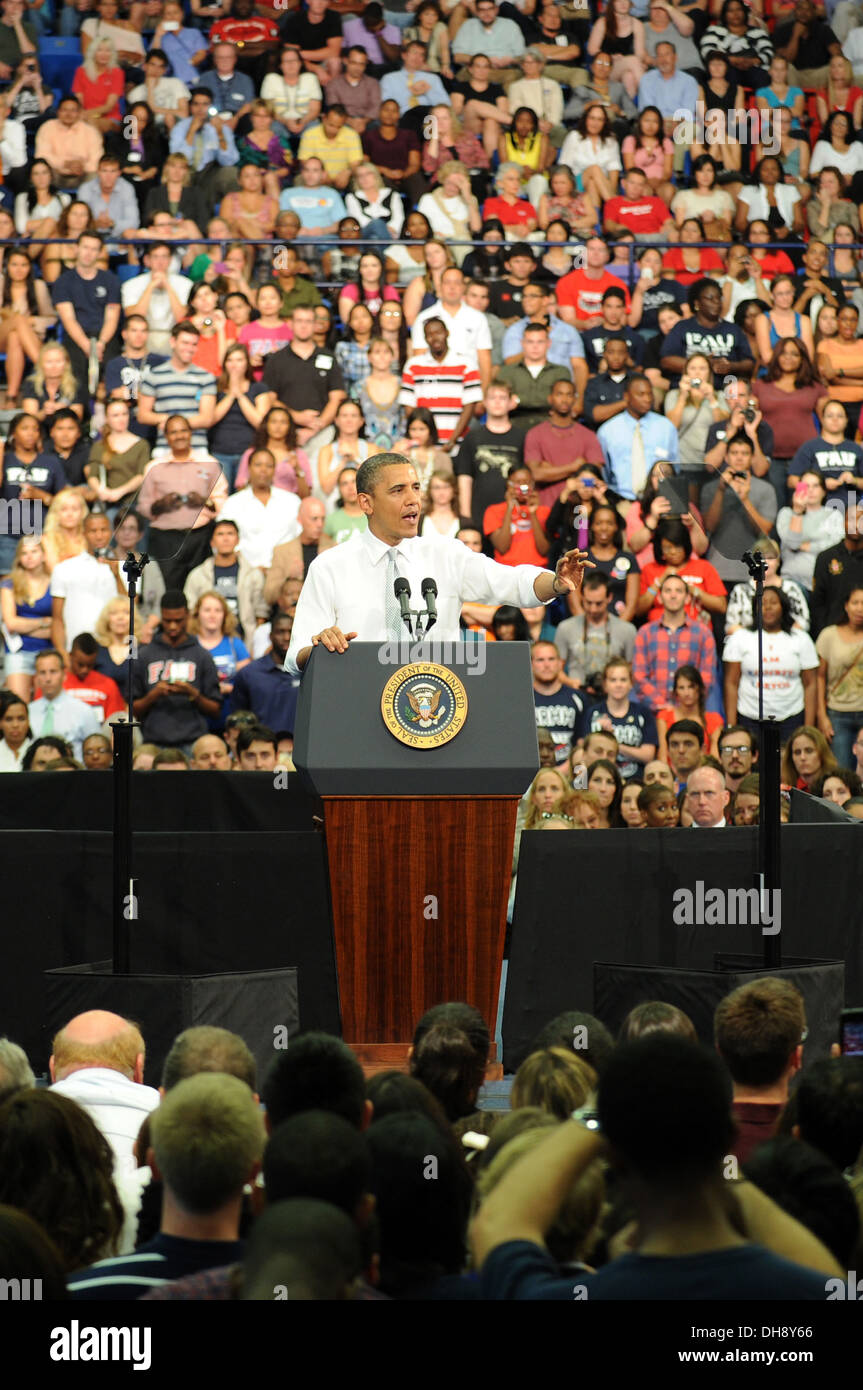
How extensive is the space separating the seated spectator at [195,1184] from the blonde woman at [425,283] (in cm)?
975

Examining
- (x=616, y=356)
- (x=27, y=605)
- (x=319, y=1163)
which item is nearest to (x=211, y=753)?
(x=27, y=605)

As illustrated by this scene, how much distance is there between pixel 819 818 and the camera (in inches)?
287

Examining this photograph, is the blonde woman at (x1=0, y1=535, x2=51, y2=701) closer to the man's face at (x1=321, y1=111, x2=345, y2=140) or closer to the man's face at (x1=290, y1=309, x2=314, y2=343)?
the man's face at (x1=290, y1=309, x2=314, y2=343)

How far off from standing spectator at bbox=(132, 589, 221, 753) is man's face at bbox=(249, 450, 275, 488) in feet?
3.57

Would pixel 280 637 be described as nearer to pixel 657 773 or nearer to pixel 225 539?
pixel 225 539

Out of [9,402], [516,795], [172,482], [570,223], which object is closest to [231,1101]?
[516,795]

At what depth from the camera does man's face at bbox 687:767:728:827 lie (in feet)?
25.4

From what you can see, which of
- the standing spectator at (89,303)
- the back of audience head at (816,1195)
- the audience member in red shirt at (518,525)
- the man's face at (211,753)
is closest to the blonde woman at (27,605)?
the man's face at (211,753)

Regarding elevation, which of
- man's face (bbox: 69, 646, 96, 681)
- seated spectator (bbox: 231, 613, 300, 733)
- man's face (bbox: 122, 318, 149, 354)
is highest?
man's face (bbox: 122, 318, 149, 354)

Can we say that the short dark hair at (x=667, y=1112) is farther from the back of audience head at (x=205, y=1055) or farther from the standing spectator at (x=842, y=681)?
the standing spectator at (x=842, y=681)

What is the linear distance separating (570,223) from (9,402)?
4.11 meters

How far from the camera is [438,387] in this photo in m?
11.4

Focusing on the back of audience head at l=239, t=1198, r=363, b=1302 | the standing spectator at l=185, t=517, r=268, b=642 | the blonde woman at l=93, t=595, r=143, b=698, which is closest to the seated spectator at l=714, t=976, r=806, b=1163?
the back of audience head at l=239, t=1198, r=363, b=1302

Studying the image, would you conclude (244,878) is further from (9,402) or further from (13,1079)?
(9,402)
